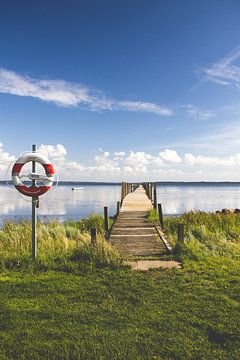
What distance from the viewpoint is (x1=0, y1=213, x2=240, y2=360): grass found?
123 inches

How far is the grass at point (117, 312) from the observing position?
10.3 ft

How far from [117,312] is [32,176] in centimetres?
369

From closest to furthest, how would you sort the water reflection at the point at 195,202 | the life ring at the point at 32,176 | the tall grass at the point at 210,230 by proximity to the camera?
the life ring at the point at 32,176 < the tall grass at the point at 210,230 < the water reflection at the point at 195,202

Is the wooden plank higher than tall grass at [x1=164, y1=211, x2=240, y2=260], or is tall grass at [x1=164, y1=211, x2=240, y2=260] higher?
the wooden plank

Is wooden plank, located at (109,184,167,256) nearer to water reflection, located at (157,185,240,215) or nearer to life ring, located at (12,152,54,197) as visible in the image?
life ring, located at (12,152,54,197)

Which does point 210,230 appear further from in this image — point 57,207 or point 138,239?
point 57,207

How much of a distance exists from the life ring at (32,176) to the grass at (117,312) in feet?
5.23

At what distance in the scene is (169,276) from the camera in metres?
5.34

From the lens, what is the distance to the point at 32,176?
258 inches

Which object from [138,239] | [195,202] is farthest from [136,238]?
[195,202]

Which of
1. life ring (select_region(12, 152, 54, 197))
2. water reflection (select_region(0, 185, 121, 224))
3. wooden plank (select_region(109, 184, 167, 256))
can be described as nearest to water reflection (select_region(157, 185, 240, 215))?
water reflection (select_region(0, 185, 121, 224))

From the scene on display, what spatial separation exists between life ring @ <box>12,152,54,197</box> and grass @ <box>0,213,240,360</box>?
1595 mm

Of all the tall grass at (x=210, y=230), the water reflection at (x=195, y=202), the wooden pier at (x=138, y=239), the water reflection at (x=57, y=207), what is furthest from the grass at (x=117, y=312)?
the water reflection at (x=195, y=202)

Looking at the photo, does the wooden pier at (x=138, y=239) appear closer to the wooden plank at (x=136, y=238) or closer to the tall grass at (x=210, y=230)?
the wooden plank at (x=136, y=238)
